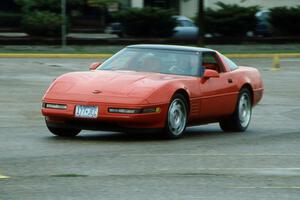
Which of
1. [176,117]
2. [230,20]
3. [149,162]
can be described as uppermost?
[230,20]

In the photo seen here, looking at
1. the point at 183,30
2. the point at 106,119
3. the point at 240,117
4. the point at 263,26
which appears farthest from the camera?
the point at 263,26

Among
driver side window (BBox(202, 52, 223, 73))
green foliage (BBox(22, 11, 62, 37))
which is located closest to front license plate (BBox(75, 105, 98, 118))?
driver side window (BBox(202, 52, 223, 73))

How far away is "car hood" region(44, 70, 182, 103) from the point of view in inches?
442

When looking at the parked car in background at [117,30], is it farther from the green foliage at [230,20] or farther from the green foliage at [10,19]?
the green foliage at [10,19]

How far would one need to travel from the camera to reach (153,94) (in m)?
11.3

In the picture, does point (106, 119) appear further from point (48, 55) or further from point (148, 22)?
point (148, 22)

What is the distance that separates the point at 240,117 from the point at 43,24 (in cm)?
2606

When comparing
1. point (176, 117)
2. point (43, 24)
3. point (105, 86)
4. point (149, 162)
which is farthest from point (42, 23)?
point (149, 162)

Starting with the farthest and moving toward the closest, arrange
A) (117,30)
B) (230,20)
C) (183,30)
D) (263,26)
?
(263,26)
(117,30)
(183,30)
(230,20)

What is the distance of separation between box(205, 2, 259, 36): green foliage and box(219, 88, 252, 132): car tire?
2698 cm

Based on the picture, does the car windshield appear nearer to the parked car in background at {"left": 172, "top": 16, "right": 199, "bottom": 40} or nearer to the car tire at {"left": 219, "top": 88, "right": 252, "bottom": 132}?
the car tire at {"left": 219, "top": 88, "right": 252, "bottom": 132}

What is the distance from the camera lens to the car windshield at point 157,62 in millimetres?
12477

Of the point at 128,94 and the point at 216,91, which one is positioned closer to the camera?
the point at 128,94

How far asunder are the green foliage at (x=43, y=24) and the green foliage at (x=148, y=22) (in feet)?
10.7
